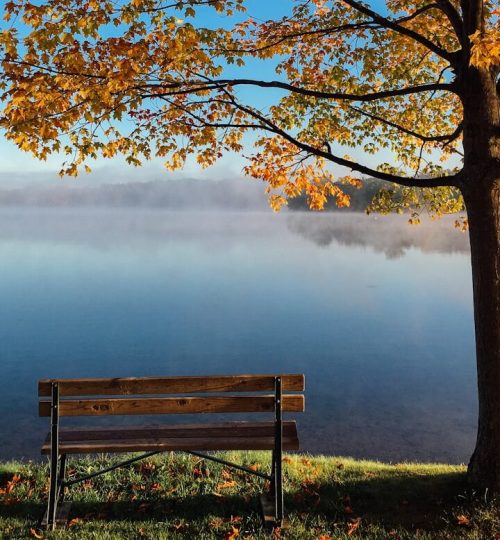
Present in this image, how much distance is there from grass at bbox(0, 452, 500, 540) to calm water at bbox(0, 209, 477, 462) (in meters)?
5.91

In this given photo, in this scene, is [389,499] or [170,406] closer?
[170,406]

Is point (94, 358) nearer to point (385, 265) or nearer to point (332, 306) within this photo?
point (332, 306)

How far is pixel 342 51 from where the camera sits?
11047 millimetres

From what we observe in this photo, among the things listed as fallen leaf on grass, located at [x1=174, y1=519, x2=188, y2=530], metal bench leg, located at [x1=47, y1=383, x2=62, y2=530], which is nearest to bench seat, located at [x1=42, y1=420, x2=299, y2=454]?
metal bench leg, located at [x1=47, y1=383, x2=62, y2=530]

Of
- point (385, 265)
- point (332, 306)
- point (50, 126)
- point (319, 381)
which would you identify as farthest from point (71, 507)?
point (385, 265)

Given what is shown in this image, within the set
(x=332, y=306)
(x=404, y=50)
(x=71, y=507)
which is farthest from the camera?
(x=332, y=306)

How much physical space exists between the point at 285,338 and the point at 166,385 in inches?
892

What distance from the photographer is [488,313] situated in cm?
663

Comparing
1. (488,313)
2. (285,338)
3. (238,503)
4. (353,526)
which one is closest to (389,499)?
(353,526)

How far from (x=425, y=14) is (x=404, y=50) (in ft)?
2.69

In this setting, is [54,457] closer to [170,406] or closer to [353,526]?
[170,406]

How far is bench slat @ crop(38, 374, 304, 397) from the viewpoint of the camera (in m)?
5.70

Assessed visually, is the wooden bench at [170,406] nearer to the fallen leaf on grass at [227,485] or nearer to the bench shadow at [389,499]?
the bench shadow at [389,499]

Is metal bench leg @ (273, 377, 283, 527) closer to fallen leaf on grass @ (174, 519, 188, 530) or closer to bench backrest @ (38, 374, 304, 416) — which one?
bench backrest @ (38, 374, 304, 416)
